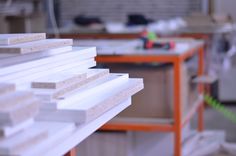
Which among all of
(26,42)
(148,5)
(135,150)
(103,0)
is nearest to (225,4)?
(148,5)

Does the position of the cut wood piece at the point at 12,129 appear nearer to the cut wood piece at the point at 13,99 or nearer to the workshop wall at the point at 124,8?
the cut wood piece at the point at 13,99

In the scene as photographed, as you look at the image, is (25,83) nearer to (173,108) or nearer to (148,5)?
(173,108)

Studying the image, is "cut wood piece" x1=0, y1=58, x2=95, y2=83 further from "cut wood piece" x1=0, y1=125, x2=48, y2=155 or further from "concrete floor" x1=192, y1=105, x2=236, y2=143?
"concrete floor" x1=192, y1=105, x2=236, y2=143

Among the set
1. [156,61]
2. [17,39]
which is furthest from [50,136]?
[156,61]

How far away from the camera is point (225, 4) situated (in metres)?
5.19

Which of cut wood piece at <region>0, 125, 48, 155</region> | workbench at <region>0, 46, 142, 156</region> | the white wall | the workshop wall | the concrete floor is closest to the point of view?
cut wood piece at <region>0, 125, 48, 155</region>

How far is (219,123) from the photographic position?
4562 mm

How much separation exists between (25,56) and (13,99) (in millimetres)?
245

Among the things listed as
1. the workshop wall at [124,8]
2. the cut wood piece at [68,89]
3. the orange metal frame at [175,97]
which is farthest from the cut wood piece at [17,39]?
the workshop wall at [124,8]

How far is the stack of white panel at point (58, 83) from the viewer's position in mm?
917

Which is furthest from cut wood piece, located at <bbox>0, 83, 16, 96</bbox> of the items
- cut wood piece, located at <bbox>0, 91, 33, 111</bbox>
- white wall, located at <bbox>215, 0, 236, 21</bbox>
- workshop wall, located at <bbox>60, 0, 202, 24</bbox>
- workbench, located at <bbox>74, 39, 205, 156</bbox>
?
workshop wall, located at <bbox>60, 0, 202, 24</bbox>

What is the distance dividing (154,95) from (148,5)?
10.5ft

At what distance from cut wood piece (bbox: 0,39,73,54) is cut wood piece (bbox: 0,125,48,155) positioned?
19 cm

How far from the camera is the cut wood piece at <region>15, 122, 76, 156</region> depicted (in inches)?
31.4
